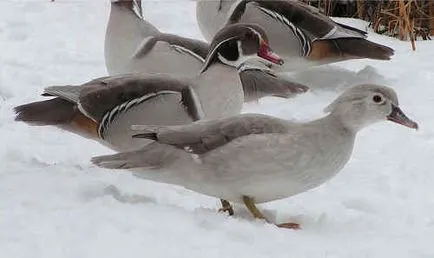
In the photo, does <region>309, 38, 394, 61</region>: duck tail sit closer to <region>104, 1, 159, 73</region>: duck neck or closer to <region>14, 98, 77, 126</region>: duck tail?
<region>104, 1, 159, 73</region>: duck neck

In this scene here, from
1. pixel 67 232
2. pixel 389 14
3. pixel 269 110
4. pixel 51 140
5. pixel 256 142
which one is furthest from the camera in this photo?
pixel 389 14

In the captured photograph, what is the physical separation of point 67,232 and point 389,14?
17.4 ft

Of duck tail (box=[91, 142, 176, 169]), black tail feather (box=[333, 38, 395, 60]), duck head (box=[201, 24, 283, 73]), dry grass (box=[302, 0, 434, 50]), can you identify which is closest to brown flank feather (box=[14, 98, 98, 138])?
duck head (box=[201, 24, 283, 73])

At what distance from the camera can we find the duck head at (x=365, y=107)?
4.66m

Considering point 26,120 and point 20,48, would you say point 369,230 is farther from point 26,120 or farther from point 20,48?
point 20,48

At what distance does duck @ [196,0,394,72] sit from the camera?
7410 millimetres

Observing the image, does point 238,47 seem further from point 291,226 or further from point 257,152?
point 291,226

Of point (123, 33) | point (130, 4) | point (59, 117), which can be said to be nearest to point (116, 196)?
point (59, 117)

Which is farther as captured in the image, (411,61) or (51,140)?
(411,61)

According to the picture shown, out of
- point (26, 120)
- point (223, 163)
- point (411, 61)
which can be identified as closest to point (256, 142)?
point (223, 163)

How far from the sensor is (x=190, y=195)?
5.04 m

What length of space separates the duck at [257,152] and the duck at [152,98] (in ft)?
1.93

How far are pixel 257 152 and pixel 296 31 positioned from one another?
3.19 metres

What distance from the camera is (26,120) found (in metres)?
5.37
